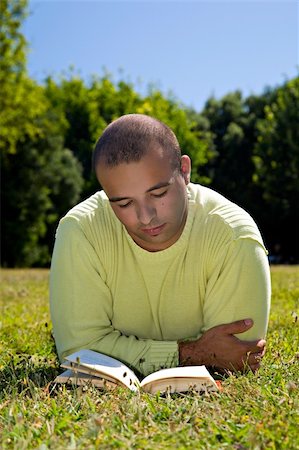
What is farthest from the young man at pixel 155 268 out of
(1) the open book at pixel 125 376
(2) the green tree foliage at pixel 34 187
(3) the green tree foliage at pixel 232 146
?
(3) the green tree foliage at pixel 232 146

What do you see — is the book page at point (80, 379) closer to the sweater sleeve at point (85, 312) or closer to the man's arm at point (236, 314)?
the sweater sleeve at point (85, 312)

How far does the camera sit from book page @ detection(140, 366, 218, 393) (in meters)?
3.62

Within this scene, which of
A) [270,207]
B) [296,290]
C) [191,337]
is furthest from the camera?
[270,207]

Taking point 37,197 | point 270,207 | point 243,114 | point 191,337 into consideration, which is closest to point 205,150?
point 243,114

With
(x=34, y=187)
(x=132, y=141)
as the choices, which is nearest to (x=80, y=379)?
(x=132, y=141)

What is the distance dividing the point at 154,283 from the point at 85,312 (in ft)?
1.68

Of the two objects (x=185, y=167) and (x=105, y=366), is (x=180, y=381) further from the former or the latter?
(x=185, y=167)

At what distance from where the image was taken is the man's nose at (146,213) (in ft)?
13.1

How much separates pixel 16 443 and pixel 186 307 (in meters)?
1.96

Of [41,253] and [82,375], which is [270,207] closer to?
[41,253]

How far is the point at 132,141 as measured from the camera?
3969 mm

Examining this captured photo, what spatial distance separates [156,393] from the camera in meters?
3.60


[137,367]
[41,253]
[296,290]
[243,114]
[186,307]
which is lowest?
[41,253]

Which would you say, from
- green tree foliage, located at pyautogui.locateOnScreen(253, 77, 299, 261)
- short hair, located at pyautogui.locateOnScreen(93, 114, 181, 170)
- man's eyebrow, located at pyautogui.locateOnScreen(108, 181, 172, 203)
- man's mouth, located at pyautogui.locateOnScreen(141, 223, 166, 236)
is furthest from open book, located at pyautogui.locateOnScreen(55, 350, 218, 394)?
green tree foliage, located at pyautogui.locateOnScreen(253, 77, 299, 261)
